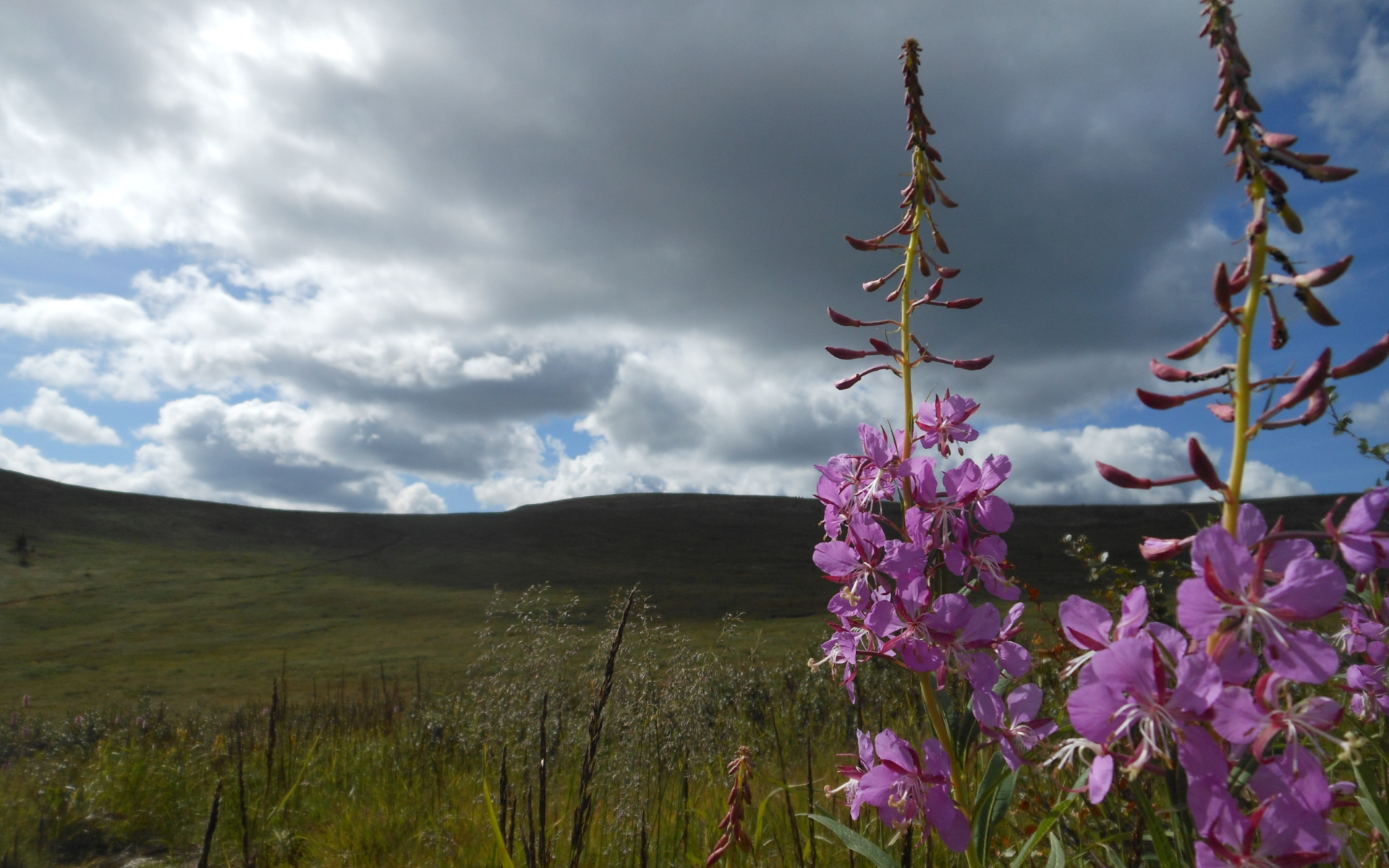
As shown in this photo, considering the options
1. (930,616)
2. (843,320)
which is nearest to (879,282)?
(843,320)

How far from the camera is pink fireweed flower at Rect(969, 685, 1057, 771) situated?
66.7 inches

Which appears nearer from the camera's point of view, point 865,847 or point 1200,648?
point 1200,648

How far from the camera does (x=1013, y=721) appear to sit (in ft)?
5.80

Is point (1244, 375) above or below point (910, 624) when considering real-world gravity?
above

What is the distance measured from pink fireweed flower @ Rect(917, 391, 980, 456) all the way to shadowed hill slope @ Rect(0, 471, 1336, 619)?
119 ft

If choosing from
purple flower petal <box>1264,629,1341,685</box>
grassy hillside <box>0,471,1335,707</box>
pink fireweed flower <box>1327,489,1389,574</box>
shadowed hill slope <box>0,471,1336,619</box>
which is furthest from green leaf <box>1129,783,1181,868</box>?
shadowed hill slope <box>0,471,1336,619</box>

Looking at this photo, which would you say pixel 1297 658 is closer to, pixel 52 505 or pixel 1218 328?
pixel 1218 328

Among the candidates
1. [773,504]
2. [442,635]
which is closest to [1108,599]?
[442,635]

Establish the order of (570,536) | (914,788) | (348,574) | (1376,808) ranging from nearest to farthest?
(1376,808) < (914,788) < (348,574) < (570,536)

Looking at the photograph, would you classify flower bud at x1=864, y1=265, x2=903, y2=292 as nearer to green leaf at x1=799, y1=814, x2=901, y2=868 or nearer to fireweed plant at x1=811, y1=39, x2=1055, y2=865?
fireweed plant at x1=811, y1=39, x2=1055, y2=865

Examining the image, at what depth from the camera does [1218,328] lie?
115 centimetres

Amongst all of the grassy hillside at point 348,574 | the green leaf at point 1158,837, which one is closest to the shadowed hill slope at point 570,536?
the grassy hillside at point 348,574

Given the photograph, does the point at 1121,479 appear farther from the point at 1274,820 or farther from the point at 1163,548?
the point at 1274,820

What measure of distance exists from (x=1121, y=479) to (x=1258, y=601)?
28 cm
